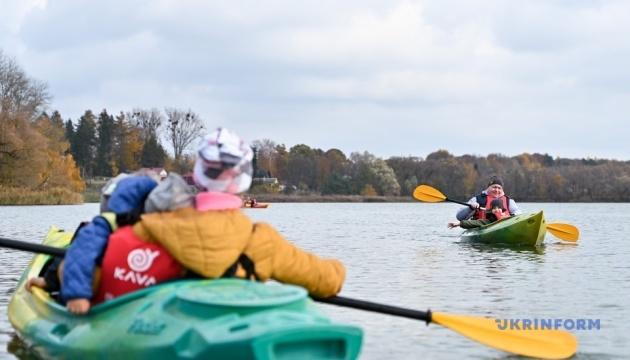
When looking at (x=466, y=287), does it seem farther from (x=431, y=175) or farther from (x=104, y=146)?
(x=431, y=175)

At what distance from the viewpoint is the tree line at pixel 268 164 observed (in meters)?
52.9

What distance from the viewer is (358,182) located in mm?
100688

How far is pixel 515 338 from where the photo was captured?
7.22 metres

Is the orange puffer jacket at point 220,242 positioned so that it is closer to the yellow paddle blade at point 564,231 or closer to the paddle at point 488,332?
the paddle at point 488,332

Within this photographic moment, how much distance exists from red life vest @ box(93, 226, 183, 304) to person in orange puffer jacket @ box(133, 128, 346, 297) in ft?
0.24

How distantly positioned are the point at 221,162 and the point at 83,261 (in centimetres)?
100

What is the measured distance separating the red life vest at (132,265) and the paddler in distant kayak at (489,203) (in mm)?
15382

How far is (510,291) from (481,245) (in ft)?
27.3

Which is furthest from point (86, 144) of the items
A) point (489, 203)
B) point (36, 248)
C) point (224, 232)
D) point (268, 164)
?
point (224, 232)

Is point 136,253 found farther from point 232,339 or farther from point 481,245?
point 481,245

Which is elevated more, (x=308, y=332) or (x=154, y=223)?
(x=154, y=223)

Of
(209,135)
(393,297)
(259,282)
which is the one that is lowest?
(393,297)

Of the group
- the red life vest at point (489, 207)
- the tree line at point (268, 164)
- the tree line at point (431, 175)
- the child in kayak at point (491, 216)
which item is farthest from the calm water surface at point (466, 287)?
the tree line at point (431, 175)

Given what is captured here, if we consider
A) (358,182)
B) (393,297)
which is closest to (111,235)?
(393,297)
